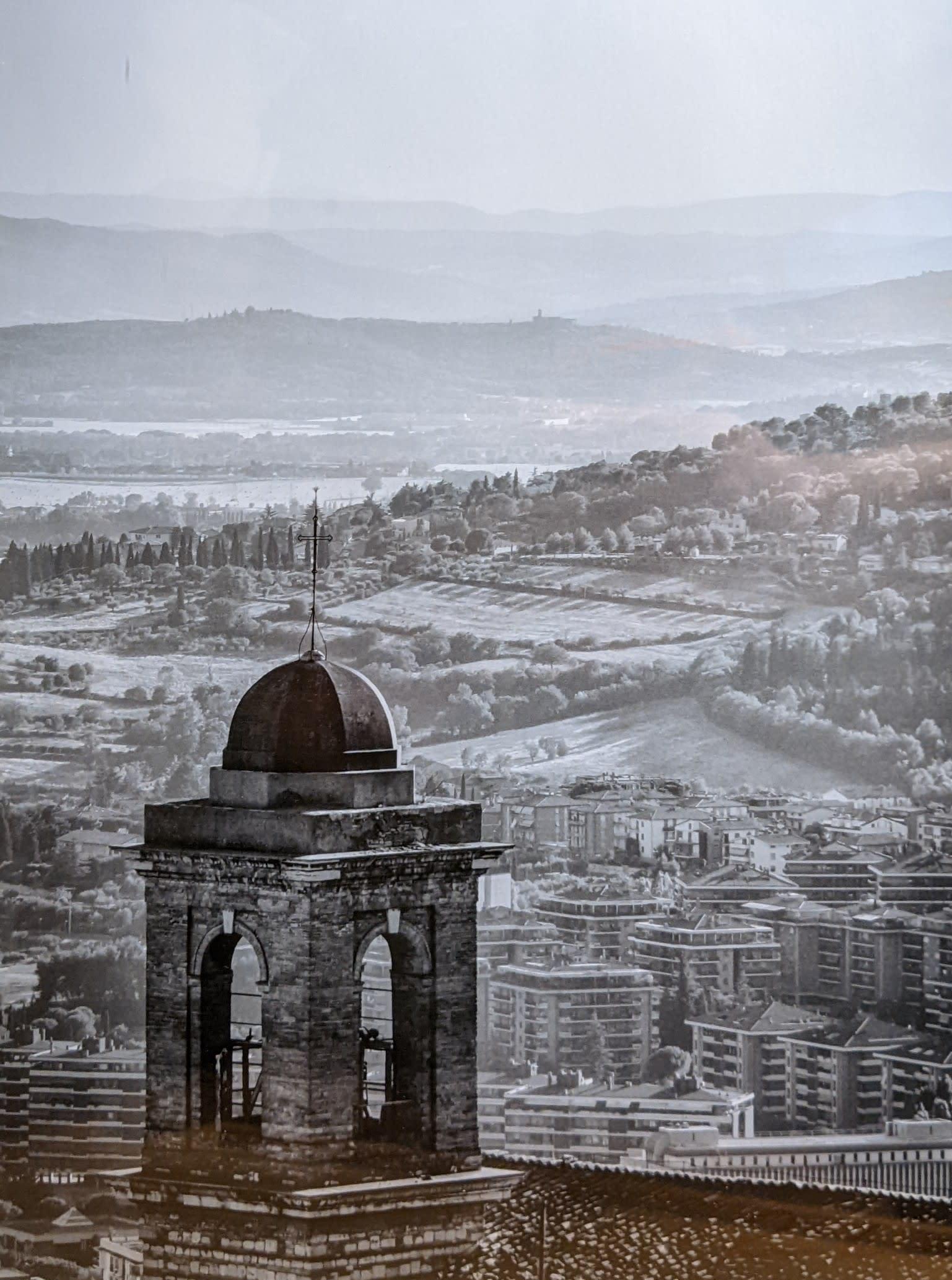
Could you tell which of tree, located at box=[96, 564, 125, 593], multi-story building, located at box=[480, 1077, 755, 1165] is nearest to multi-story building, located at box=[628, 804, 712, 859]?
multi-story building, located at box=[480, 1077, 755, 1165]

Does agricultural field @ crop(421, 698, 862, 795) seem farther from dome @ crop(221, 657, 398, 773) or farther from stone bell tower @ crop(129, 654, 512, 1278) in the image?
dome @ crop(221, 657, 398, 773)

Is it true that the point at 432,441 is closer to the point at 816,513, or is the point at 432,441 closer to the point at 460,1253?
the point at 816,513

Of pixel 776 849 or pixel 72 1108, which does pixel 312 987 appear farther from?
pixel 776 849

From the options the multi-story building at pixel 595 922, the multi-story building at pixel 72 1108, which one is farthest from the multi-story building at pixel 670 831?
the multi-story building at pixel 72 1108

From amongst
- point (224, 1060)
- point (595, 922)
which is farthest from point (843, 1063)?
point (224, 1060)

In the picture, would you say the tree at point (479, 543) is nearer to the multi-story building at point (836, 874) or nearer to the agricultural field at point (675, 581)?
the agricultural field at point (675, 581)

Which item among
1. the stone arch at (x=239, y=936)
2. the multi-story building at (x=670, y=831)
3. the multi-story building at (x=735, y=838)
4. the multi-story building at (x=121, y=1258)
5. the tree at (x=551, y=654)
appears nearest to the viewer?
the stone arch at (x=239, y=936)

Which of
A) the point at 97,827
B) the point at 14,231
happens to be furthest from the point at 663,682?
the point at 14,231
